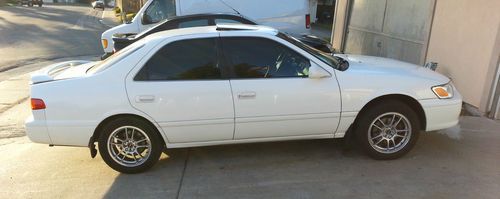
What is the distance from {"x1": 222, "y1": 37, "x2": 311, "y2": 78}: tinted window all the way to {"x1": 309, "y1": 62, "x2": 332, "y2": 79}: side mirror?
0.26 ft

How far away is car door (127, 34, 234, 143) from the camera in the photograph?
4.23 m

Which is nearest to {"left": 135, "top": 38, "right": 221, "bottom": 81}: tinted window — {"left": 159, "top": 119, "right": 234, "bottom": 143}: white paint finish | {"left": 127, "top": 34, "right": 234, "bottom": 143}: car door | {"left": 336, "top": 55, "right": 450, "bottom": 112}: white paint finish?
{"left": 127, "top": 34, "right": 234, "bottom": 143}: car door

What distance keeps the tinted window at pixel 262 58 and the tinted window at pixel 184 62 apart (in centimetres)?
18

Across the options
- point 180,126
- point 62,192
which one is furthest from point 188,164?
point 62,192

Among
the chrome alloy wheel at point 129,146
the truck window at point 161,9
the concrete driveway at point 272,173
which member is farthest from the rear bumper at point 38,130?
the truck window at point 161,9

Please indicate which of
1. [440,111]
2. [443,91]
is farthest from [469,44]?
[440,111]

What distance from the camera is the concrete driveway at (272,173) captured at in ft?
13.3

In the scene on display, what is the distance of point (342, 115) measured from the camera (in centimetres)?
448

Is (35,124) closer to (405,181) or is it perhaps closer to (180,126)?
(180,126)

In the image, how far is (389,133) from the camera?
4637mm

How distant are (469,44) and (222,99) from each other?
431 cm

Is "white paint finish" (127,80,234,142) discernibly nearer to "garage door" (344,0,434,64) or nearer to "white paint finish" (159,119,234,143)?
"white paint finish" (159,119,234,143)

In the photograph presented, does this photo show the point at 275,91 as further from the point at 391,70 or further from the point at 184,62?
the point at 391,70

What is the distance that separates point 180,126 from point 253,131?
29.5 inches
